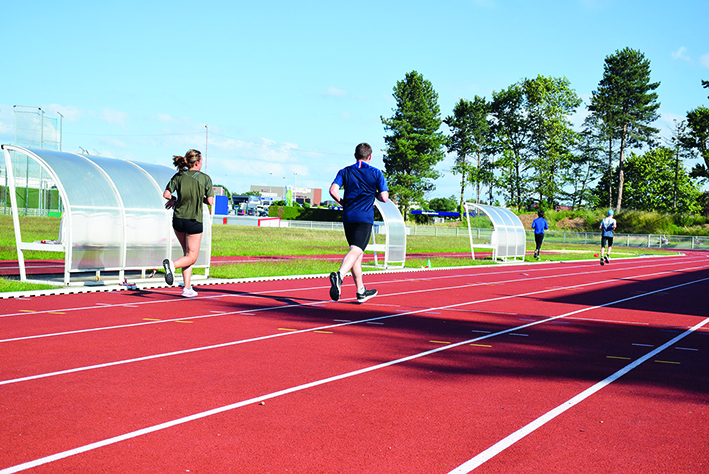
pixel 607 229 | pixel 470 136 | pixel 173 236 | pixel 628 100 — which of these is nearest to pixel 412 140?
pixel 470 136

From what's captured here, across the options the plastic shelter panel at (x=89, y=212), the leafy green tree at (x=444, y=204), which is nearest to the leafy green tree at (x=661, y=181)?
the leafy green tree at (x=444, y=204)

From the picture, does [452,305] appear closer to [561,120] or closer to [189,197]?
[189,197]

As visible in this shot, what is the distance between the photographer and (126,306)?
847cm

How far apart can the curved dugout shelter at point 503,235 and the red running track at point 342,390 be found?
1374 centimetres

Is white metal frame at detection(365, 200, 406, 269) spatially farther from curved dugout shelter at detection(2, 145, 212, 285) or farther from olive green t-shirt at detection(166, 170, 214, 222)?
olive green t-shirt at detection(166, 170, 214, 222)

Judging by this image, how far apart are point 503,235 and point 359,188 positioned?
1558 centimetres

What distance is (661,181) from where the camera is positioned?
67.1 meters

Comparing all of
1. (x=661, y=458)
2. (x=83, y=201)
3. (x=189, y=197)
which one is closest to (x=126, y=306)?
(x=189, y=197)

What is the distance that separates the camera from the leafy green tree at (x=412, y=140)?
69875mm

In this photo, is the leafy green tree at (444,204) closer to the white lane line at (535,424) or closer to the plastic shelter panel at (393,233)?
the plastic shelter panel at (393,233)

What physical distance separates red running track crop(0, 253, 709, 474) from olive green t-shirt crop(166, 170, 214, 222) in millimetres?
1341

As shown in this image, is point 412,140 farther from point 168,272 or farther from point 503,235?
point 168,272

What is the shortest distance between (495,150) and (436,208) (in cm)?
2649

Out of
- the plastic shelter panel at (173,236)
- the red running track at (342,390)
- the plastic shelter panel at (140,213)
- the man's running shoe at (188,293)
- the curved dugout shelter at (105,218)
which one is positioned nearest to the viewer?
the red running track at (342,390)
